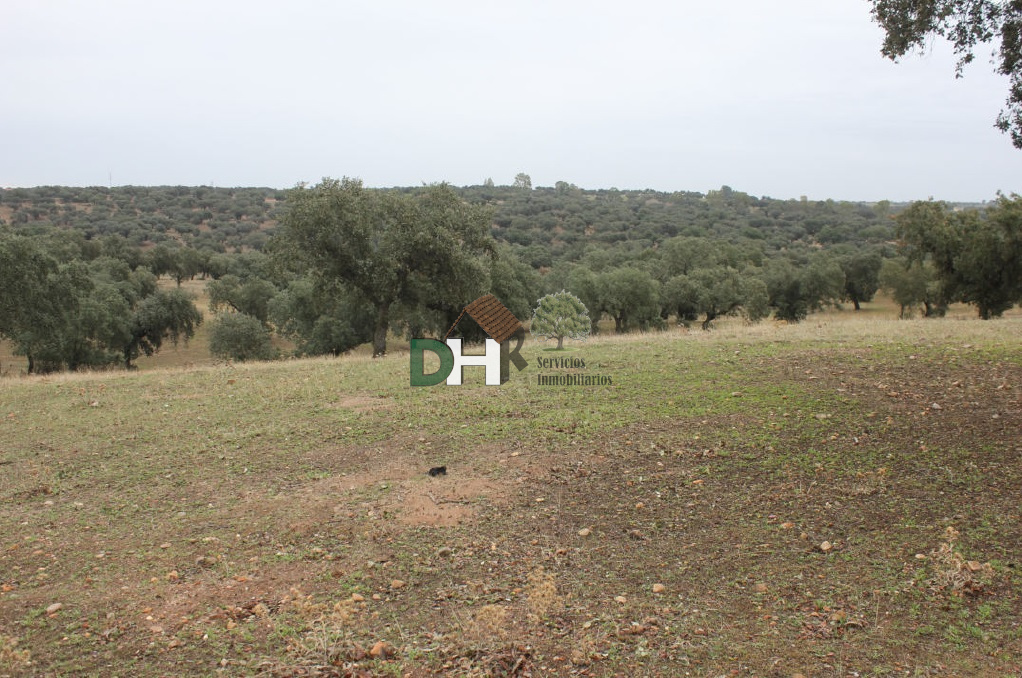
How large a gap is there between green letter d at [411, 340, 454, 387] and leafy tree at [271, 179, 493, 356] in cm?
344

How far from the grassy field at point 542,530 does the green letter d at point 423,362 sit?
0.92 metres

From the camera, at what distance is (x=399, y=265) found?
18.0m

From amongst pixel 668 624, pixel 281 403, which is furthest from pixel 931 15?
pixel 281 403

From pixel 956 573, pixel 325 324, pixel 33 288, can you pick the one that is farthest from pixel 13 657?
pixel 325 324

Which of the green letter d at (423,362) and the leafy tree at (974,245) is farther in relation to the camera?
the leafy tree at (974,245)

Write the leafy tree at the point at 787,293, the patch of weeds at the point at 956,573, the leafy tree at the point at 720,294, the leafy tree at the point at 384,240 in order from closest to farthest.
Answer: the patch of weeds at the point at 956,573 → the leafy tree at the point at 384,240 → the leafy tree at the point at 720,294 → the leafy tree at the point at 787,293

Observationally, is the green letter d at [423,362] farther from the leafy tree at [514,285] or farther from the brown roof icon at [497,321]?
the leafy tree at [514,285]

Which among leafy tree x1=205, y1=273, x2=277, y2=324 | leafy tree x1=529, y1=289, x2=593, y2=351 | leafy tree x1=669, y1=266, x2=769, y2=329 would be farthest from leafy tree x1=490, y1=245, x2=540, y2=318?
leafy tree x1=205, y1=273, x2=277, y2=324

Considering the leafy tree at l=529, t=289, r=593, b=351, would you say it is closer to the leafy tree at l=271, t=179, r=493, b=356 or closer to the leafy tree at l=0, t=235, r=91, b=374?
the leafy tree at l=271, t=179, r=493, b=356

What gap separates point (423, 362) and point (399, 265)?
558 cm

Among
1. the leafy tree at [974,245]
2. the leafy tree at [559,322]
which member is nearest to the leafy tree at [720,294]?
the leafy tree at [974,245]

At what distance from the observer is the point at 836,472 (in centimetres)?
667

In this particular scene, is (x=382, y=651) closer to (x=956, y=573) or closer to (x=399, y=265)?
(x=956, y=573)

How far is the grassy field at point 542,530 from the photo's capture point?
14.1ft
